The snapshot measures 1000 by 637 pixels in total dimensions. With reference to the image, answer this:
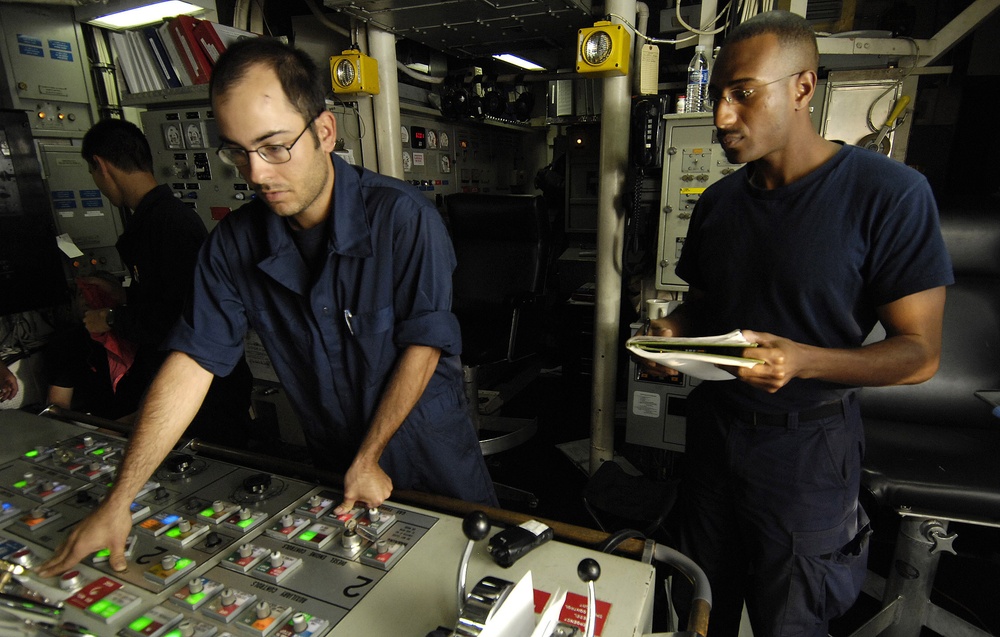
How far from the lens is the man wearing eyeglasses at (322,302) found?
37.3 inches

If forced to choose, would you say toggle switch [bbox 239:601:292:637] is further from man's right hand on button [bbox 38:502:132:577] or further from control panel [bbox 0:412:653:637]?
man's right hand on button [bbox 38:502:132:577]

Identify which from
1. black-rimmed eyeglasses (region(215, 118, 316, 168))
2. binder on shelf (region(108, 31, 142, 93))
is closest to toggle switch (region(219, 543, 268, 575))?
black-rimmed eyeglasses (region(215, 118, 316, 168))

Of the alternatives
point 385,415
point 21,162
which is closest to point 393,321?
point 385,415

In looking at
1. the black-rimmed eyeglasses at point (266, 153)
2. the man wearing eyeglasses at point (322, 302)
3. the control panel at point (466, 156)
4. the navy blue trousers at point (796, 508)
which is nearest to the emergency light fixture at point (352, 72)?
the control panel at point (466, 156)

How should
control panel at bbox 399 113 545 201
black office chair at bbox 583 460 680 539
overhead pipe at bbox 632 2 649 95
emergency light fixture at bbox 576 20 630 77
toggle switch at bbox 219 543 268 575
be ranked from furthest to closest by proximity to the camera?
control panel at bbox 399 113 545 201
overhead pipe at bbox 632 2 649 95
emergency light fixture at bbox 576 20 630 77
black office chair at bbox 583 460 680 539
toggle switch at bbox 219 543 268 575

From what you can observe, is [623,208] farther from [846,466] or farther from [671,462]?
[846,466]

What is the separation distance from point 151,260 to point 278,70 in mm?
1166

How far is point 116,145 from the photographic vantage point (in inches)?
73.4

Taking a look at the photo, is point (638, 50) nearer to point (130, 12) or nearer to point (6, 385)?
point (130, 12)

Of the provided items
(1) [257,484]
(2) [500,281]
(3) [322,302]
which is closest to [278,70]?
(3) [322,302]

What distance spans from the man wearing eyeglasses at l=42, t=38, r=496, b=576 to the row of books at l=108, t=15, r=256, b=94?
1713mm

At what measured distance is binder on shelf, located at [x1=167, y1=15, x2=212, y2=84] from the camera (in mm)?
2453

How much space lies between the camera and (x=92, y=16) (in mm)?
2504

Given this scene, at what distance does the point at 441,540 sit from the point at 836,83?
231cm
